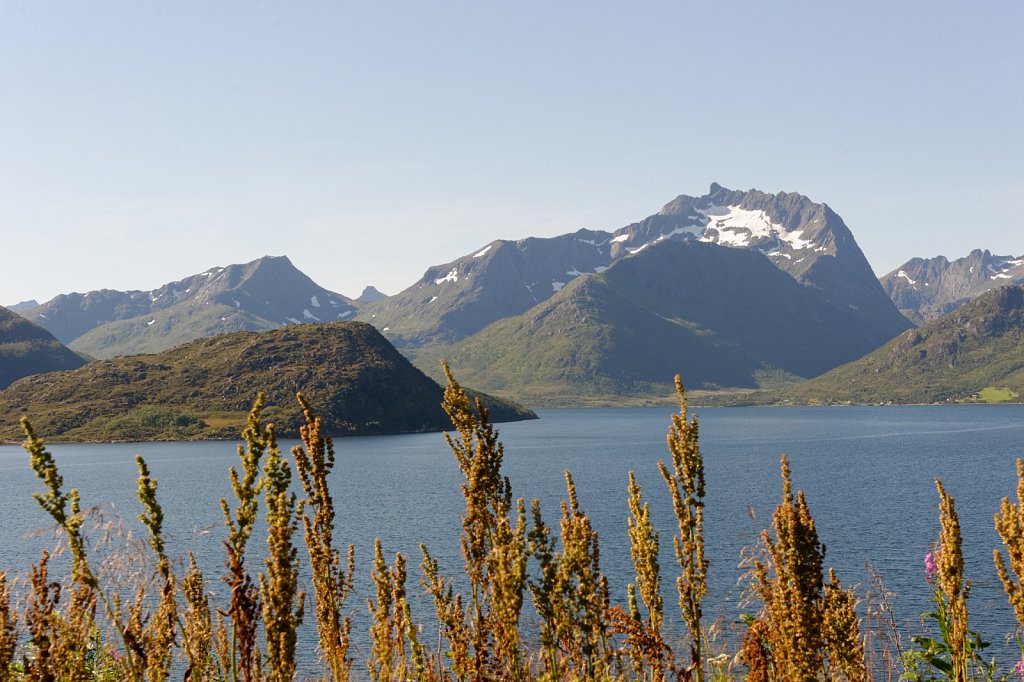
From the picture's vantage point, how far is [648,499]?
104 m

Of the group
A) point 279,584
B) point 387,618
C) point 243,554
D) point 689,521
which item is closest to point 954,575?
point 689,521

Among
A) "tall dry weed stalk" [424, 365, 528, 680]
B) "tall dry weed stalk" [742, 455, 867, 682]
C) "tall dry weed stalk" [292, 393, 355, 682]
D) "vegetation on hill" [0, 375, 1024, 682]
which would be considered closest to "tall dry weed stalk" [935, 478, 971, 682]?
"vegetation on hill" [0, 375, 1024, 682]

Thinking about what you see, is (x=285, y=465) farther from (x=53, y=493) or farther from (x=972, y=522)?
(x=972, y=522)

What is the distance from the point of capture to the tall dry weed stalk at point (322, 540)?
605 cm

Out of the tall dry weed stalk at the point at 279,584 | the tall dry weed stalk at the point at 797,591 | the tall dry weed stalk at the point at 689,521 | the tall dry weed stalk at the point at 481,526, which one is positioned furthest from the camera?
the tall dry weed stalk at the point at 689,521

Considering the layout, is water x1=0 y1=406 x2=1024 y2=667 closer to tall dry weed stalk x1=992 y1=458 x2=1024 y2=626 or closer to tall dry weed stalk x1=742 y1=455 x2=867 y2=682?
tall dry weed stalk x1=992 y1=458 x2=1024 y2=626

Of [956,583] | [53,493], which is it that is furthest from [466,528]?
[956,583]

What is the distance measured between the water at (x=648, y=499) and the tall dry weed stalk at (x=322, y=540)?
10743mm

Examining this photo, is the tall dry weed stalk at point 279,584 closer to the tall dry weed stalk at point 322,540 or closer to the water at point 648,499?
the tall dry weed stalk at point 322,540

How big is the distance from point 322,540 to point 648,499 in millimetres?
101522

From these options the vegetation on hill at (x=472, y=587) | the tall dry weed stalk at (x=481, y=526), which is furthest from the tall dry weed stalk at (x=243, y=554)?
the tall dry weed stalk at (x=481, y=526)

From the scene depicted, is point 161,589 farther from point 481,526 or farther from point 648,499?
point 648,499

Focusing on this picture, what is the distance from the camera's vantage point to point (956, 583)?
652 centimetres

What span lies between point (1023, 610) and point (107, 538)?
882cm
